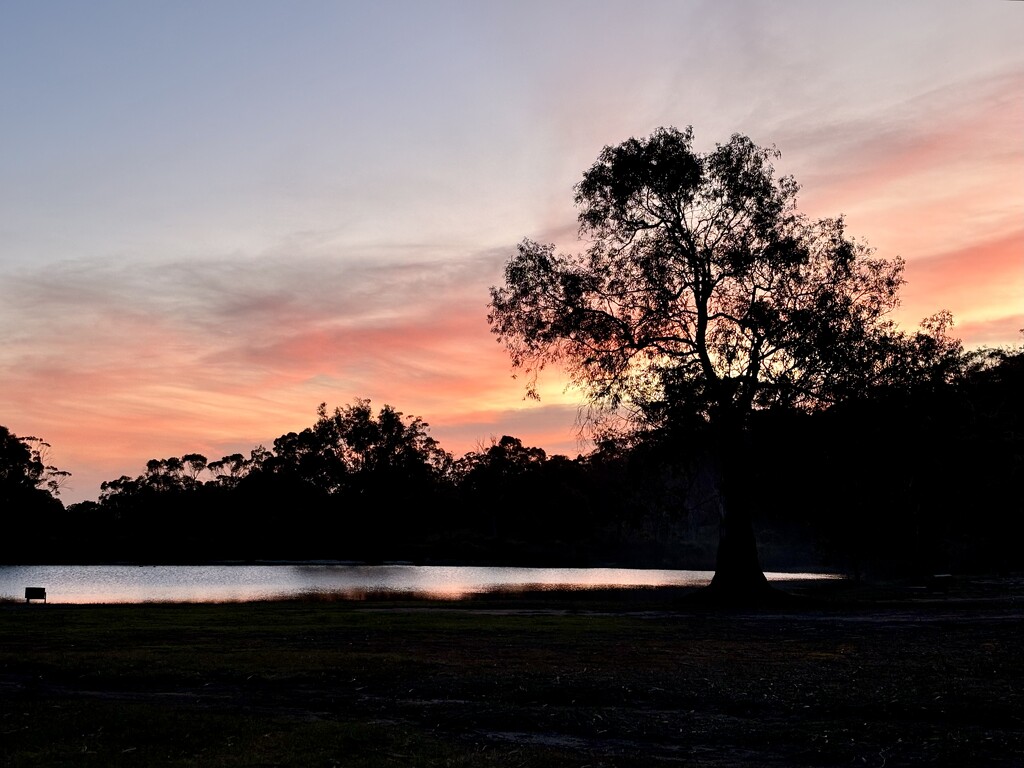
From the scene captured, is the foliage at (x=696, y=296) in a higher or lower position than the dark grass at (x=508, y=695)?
higher

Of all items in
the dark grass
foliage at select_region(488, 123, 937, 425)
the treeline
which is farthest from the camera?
the treeline

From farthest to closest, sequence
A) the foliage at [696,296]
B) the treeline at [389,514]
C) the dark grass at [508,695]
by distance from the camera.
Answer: the treeline at [389,514] < the foliage at [696,296] < the dark grass at [508,695]

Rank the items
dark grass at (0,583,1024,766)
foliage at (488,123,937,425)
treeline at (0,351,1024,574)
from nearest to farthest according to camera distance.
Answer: dark grass at (0,583,1024,766) → foliage at (488,123,937,425) → treeline at (0,351,1024,574)

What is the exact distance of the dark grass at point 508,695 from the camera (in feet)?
38.1

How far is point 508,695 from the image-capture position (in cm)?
1580

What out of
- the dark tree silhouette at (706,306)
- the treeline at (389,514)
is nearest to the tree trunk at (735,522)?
the dark tree silhouette at (706,306)

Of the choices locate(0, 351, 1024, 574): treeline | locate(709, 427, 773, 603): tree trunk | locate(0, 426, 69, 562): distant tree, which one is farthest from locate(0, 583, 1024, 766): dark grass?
locate(0, 426, 69, 562): distant tree

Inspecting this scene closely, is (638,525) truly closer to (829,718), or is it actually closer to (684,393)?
(684,393)

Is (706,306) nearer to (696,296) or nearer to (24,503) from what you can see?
(696,296)

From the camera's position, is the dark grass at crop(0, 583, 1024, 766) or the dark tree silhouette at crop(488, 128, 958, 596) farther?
the dark tree silhouette at crop(488, 128, 958, 596)

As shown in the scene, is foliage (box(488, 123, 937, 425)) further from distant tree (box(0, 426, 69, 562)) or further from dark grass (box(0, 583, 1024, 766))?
distant tree (box(0, 426, 69, 562))

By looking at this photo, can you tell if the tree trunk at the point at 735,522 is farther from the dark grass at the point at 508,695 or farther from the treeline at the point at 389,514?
the treeline at the point at 389,514

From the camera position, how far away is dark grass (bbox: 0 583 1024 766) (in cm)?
1160

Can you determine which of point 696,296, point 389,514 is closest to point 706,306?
point 696,296
